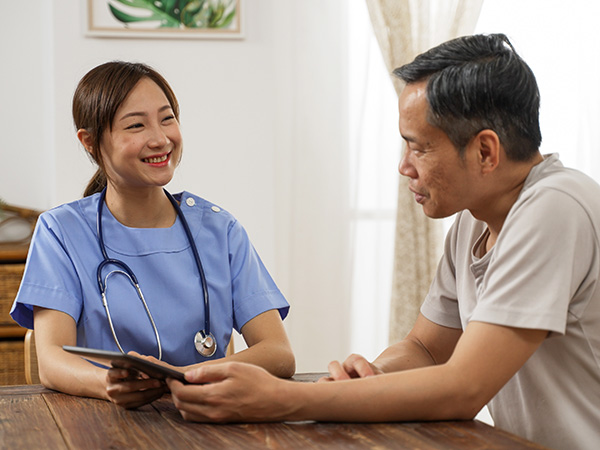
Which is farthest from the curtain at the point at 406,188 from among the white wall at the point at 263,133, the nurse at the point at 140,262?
the nurse at the point at 140,262

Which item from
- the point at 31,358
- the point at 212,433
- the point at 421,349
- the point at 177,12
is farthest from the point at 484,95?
the point at 177,12

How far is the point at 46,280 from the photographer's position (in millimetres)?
1594

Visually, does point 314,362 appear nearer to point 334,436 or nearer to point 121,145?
point 121,145

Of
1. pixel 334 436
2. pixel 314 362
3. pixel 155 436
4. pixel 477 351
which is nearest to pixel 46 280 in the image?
pixel 155 436

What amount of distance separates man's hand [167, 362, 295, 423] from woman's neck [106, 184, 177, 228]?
27.3 inches

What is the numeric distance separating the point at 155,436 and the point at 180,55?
7.38 ft

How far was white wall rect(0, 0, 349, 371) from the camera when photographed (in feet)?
10.2

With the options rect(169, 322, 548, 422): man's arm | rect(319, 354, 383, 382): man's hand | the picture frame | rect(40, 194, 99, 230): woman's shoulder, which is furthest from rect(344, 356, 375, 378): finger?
the picture frame

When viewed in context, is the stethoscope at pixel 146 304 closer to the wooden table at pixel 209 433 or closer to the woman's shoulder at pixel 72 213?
the woman's shoulder at pixel 72 213

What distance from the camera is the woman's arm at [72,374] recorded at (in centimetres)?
125

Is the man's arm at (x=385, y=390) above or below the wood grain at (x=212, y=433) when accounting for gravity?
above

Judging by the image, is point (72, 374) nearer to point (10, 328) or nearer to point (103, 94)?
point (103, 94)

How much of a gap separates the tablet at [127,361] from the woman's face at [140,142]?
62 centimetres

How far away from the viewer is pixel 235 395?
112 centimetres
